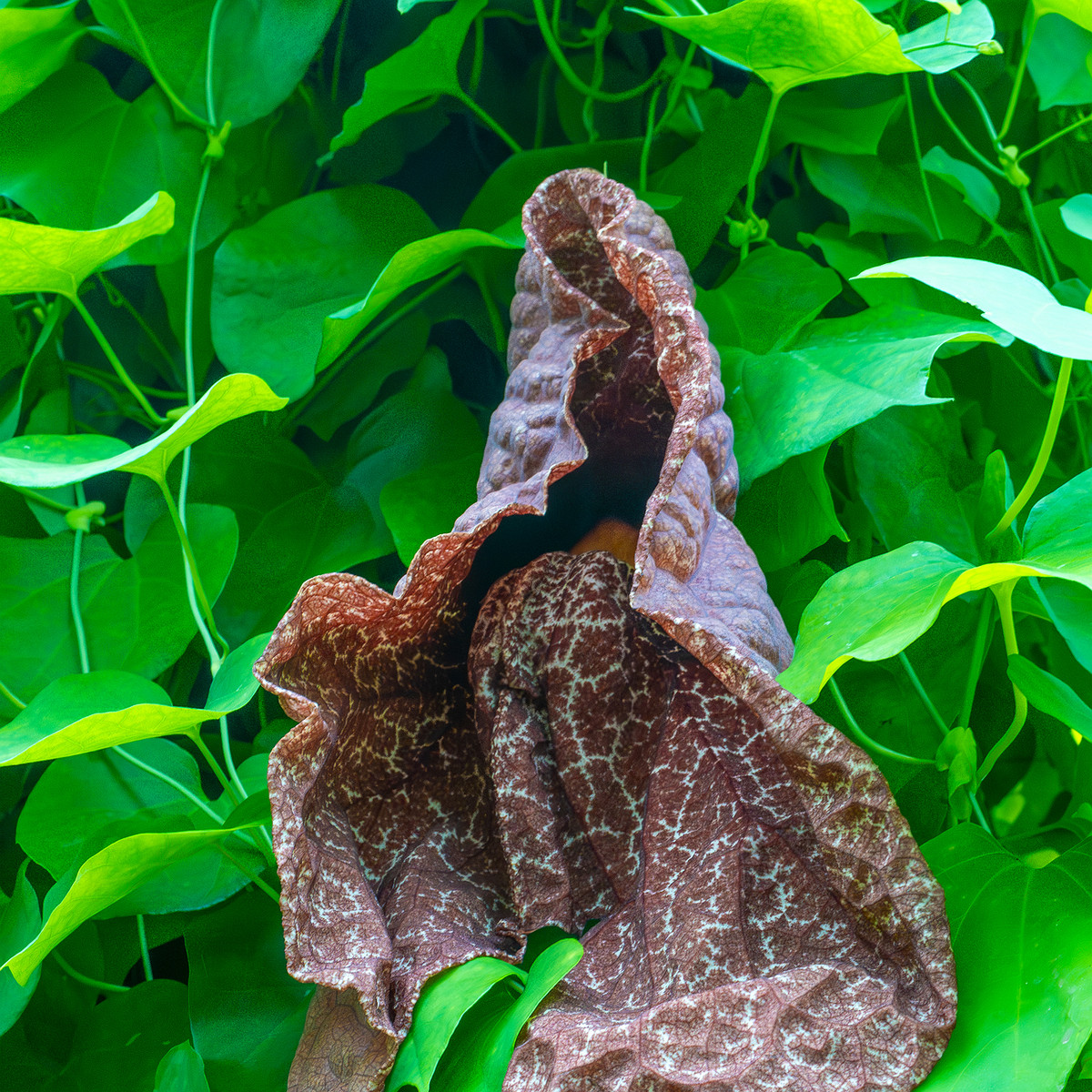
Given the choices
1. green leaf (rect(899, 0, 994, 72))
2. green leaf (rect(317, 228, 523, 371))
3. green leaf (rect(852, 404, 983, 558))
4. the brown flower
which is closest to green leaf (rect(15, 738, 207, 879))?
the brown flower

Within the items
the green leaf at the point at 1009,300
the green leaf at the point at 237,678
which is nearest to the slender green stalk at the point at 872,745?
the green leaf at the point at 1009,300

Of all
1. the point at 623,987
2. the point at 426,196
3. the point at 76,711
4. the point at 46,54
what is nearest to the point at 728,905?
the point at 623,987

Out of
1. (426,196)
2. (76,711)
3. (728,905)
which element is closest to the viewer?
(728,905)

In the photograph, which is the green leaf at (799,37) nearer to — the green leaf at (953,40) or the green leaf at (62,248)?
the green leaf at (953,40)

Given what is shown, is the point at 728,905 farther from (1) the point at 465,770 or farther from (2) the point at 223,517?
(2) the point at 223,517

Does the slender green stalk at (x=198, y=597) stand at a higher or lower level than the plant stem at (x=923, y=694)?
higher

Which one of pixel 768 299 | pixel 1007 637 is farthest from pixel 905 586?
pixel 768 299
